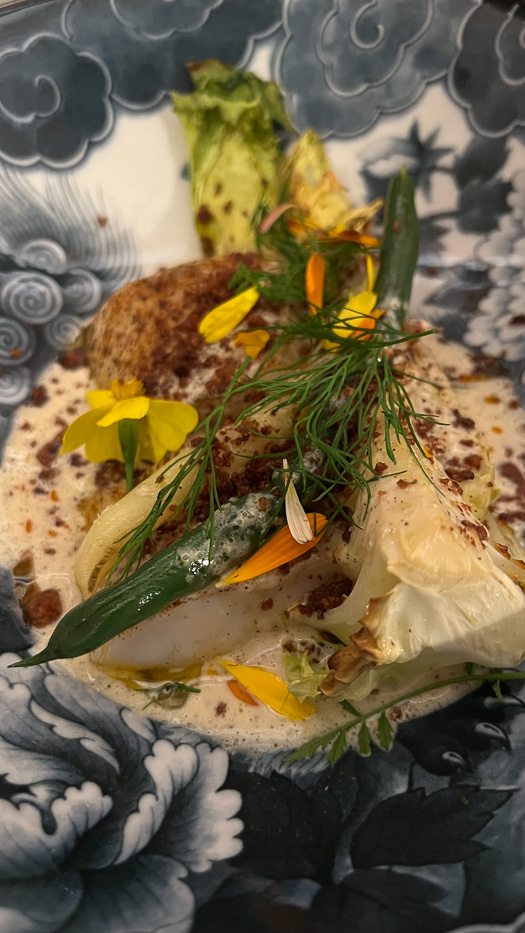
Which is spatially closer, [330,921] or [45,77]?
[330,921]

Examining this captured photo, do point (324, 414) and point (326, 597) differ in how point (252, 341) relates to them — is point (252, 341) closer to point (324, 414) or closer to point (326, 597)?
point (324, 414)

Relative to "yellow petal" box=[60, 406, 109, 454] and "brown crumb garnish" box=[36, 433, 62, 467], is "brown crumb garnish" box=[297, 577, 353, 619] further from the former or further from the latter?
"brown crumb garnish" box=[36, 433, 62, 467]

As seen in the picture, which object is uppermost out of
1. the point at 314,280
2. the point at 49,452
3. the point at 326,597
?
the point at 314,280

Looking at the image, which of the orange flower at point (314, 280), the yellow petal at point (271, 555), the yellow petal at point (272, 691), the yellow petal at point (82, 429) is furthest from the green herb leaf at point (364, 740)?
the orange flower at point (314, 280)

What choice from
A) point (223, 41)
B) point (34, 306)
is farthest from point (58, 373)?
point (223, 41)

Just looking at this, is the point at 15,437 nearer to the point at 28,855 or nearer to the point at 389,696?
the point at 28,855

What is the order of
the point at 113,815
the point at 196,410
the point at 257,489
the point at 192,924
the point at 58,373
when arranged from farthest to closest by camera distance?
1. the point at 58,373
2. the point at 196,410
3. the point at 257,489
4. the point at 113,815
5. the point at 192,924

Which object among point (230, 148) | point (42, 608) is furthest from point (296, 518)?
point (230, 148)
